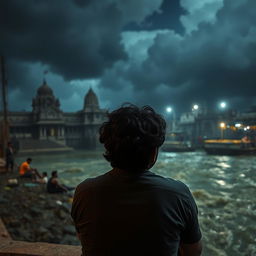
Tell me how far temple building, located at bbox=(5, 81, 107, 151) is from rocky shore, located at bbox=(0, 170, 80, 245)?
1489 inches

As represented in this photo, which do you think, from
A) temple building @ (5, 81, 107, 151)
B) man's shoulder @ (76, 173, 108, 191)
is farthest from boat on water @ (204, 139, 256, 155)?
man's shoulder @ (76, 173, 108, 191)

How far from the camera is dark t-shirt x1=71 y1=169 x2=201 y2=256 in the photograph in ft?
3.84

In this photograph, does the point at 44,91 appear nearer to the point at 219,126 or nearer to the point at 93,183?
the point at 219,126

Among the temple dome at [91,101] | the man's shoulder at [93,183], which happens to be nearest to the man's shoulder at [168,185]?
the man's shoulder at [93,183]

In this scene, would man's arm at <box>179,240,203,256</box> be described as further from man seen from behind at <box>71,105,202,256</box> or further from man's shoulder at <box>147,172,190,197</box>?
man's shoulder at <box>147,172,190,197</box>

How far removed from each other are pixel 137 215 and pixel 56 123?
52.8 metres

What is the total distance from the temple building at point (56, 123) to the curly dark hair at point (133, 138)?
46676 mm

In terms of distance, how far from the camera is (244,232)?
22.4 ft

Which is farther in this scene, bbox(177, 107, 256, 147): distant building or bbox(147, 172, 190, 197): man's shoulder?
bbox(177, 107, 256, 147): distant building

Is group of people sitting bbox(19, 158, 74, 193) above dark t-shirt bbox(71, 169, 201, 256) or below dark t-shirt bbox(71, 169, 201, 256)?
below

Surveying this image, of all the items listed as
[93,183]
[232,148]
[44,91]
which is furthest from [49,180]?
[44,91]

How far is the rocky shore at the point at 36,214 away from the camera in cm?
562

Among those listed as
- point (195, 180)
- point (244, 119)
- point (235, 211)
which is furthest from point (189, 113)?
point (235, 211)

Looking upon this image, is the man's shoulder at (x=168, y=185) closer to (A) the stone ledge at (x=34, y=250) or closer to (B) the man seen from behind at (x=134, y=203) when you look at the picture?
(B) the man seen from behind at (x=134, y=203)
